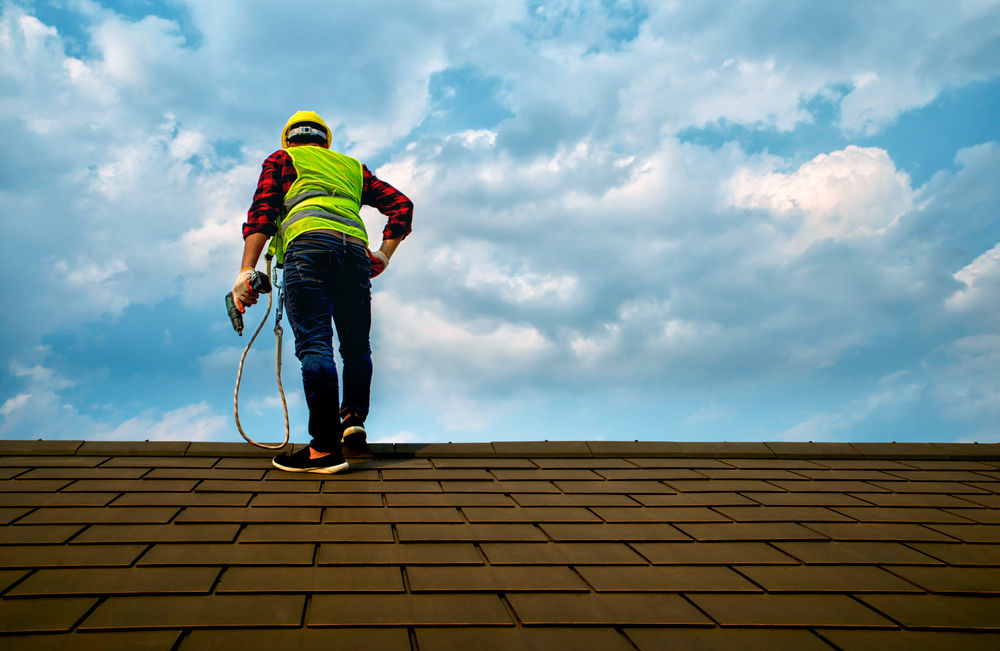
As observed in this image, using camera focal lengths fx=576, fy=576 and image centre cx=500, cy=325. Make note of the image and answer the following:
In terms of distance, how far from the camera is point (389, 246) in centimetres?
410

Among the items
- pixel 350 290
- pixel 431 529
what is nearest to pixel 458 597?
pixel 431 529

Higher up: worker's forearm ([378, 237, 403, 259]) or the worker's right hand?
worker's forearm ([378, 237, 403, 259])

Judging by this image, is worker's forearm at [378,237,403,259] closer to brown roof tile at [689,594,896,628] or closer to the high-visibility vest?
the high-visibility vest

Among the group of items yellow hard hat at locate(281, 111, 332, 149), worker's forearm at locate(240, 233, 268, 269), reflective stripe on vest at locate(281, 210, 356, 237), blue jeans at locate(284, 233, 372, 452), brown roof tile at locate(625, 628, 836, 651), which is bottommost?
brown roof tile at locate(625, 628, 836, 651)

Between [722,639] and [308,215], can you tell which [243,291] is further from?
[722,639]

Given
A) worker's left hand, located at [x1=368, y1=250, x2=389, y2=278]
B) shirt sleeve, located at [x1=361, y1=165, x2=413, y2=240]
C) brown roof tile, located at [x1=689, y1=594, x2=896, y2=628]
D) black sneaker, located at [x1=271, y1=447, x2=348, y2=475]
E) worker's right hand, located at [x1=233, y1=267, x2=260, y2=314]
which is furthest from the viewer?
shirt sleeve, located at [x1=361, y1=165, x2=413, y2=240]

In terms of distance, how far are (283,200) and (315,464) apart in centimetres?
168

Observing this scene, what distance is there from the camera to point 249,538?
207 cm

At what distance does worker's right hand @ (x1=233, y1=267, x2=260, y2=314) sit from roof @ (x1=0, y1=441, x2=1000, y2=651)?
88 centimetres

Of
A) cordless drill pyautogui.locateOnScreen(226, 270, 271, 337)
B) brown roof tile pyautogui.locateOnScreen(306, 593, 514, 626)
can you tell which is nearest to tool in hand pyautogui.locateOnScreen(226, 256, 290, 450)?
cordless drill pyautogui.locateOnScreen(226, 270, 271, 337)

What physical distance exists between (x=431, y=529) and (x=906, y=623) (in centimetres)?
155

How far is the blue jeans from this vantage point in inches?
124

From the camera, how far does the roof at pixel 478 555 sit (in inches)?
58.9

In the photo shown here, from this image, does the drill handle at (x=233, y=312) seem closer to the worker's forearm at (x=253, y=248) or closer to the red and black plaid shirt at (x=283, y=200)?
the worker's forearm at (x=253, y=248)
